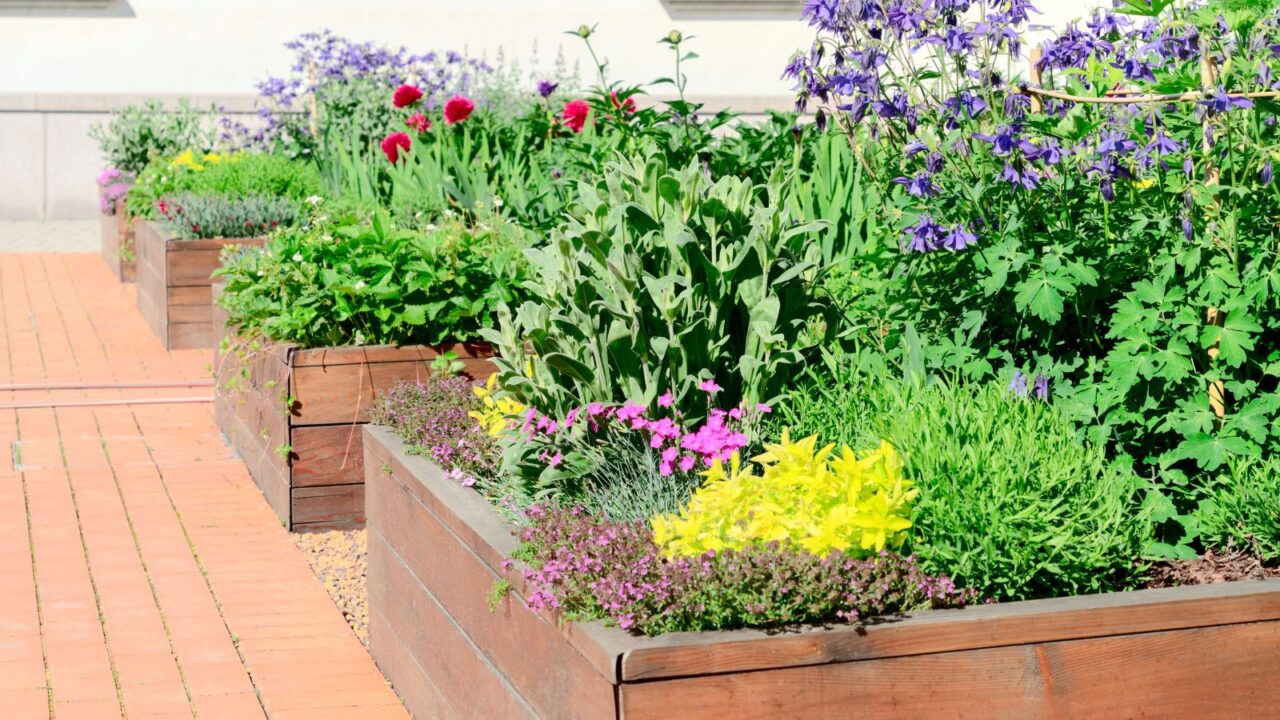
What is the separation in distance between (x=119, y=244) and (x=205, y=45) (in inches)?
199

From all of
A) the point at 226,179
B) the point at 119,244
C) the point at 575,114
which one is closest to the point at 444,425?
the point at 575,114

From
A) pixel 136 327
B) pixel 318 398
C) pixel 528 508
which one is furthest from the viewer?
A: pixel 136 327

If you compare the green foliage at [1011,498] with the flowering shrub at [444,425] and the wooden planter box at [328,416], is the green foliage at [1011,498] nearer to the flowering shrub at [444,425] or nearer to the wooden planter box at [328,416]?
the flowering shrub at [444,425]

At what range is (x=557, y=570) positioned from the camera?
8.76 ft

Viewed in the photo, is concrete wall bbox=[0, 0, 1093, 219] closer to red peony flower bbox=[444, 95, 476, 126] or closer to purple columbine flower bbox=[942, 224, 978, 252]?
red peony flower bbox=[444, 95, 476, 126]

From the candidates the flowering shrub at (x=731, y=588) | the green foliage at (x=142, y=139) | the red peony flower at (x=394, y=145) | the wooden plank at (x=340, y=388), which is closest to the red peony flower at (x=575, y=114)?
the red peony flower at (x=394, y=145)

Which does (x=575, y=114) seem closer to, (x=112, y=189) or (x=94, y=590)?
(x=94, y=590)

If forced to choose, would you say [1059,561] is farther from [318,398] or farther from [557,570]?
[318,398]

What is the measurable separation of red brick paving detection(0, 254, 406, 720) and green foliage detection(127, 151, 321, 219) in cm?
186

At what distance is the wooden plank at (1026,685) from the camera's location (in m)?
2.39

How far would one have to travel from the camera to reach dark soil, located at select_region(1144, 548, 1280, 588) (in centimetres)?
299

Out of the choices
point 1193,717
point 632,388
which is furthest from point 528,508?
point 1193,717

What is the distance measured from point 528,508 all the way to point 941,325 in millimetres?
1190

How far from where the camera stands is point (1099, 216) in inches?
143
